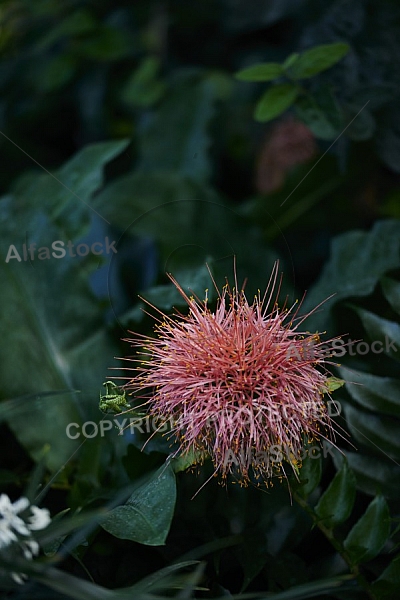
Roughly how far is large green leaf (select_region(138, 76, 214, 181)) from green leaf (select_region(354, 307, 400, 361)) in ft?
1.19

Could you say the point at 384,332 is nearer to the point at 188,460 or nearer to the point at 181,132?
the point at 188,460

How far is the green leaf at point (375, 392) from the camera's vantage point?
1.36ft

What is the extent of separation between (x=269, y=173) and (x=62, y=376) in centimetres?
44

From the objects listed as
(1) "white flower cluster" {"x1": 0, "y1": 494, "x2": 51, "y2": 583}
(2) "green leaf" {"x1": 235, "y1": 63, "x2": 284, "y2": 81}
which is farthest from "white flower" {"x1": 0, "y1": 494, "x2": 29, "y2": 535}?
(2) "green leaf" {"x1": 235, "y1": 63, "x2": 284, "y2": 81}

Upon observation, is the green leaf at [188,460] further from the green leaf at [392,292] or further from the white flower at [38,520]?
the green leaf at [392,292]

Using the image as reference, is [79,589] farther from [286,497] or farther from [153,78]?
[153,78]

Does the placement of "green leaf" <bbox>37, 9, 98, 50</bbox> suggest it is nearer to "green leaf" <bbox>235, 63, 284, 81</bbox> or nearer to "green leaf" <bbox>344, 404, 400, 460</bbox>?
"green leaf" <bbox>235, 63, 284, 81</bbox>

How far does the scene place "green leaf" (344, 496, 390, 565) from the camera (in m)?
0.36

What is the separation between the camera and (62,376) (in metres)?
0.49

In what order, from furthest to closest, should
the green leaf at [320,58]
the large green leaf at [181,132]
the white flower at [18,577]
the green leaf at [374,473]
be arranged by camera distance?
the large green leaf at [181,132]
the green leaf at [320,58]
the green leaf at [374,473]
the white flower at [18,577]

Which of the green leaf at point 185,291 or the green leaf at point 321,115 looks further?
the green leaf at point 321,115

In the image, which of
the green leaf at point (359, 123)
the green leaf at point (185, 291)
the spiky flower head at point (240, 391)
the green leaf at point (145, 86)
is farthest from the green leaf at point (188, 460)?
the green leaf at point (145, 86)

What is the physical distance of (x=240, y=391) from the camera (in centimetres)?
33

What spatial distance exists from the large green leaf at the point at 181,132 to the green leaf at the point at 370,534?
1.54 ft
